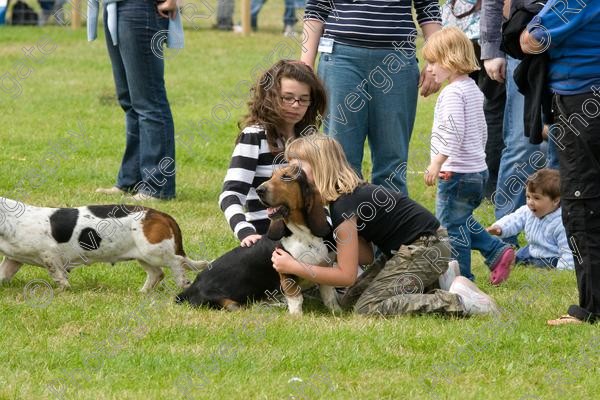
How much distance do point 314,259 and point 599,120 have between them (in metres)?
1.50

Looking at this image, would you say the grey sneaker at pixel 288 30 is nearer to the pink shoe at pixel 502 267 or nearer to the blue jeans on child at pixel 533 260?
the blue jeans on child at pixel 533 260

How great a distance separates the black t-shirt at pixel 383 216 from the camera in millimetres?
5504

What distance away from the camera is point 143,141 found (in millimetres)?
8625

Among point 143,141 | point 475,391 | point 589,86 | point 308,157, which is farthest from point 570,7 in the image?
point 143,141

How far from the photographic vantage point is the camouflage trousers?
554 centimetres

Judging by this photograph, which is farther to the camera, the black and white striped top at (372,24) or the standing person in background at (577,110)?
the black and white striped top at (372,24)

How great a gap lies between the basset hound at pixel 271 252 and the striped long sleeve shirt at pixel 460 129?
115cm

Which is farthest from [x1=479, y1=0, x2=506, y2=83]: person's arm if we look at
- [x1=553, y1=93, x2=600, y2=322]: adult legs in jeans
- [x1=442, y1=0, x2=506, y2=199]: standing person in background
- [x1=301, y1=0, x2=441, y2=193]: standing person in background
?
[x1=442, y1=0, x2=506, y2=199]: standing person in background

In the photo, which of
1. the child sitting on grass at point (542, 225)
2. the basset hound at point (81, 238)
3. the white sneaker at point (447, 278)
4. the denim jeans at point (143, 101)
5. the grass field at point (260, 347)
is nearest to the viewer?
the grass field at point (260, 347)

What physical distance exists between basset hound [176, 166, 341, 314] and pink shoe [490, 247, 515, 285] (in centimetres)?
127

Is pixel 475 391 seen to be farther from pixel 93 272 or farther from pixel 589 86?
pixel 93 272

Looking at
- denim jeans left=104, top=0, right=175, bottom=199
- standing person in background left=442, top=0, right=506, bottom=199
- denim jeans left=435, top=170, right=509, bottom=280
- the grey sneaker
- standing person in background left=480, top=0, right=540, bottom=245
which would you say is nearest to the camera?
denim jeans left=435, top=170, right=509, bottom=280

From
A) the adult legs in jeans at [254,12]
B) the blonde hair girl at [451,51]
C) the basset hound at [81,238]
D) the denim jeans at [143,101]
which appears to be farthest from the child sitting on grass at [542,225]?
the adult legs in jeans at [254,12]

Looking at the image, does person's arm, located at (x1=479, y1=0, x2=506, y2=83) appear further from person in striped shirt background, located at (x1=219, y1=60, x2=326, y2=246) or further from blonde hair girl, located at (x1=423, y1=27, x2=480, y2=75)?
person in striped shirt background, located at (x1=219, y1=60, x2=326, y2=246)
